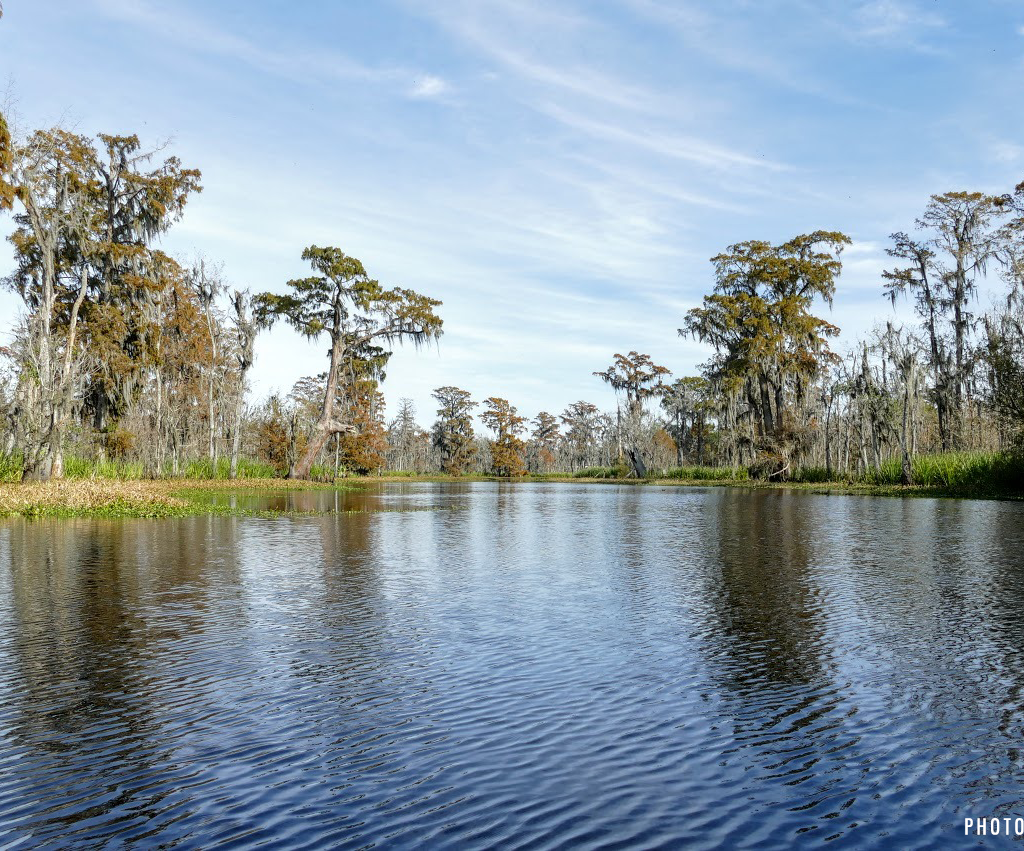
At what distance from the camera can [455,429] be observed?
11962 centimetres

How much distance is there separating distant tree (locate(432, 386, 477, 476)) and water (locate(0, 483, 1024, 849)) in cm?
10192

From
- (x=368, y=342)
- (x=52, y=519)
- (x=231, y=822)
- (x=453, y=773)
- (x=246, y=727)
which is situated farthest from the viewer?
(x=368, y=342)

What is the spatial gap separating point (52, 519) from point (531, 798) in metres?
22.8

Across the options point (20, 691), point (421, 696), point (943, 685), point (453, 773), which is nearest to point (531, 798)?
point (453, 773)

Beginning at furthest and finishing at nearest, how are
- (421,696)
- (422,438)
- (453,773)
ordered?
(422,438)
(421,696)
(453,773)

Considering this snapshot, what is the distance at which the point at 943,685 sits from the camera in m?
7.48

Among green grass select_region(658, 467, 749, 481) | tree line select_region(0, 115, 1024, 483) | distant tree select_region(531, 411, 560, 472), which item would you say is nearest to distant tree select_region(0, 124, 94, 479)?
tree line select_region(0, 115, 1024, 483)

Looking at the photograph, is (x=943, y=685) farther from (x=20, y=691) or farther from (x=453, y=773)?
(x=20, y=691)

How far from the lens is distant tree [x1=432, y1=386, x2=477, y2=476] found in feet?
385

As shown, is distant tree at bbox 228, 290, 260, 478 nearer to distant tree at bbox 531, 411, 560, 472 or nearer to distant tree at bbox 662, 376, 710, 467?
distant tree at bbox 662, 376, 710, 467

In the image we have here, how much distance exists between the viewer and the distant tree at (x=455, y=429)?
117 m

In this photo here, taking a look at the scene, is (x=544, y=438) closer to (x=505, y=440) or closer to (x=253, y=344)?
(x=505, y=440)

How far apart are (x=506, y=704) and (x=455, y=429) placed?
113m

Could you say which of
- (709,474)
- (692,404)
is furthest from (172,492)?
(692,404)
